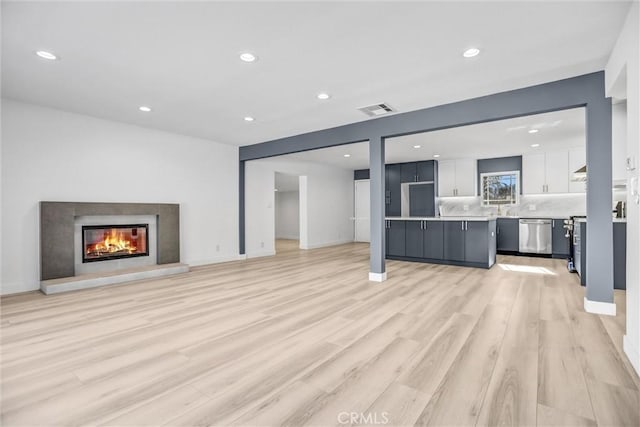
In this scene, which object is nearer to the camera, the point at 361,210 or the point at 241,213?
the point at 241,213

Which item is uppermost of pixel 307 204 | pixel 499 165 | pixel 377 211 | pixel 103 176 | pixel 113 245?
pixel 499 165

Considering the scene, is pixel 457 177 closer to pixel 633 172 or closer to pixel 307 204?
pixel 307 204

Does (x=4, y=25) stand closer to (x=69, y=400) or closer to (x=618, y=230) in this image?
(x=69, y=400)

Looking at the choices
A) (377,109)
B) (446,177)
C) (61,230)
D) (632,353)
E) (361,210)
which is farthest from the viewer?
(361,210)

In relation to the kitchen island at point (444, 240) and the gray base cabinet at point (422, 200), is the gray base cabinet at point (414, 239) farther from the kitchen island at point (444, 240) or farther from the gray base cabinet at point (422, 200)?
the gray base cabinet at point (422, 200)

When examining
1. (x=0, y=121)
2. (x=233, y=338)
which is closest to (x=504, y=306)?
(x=233, y=338)

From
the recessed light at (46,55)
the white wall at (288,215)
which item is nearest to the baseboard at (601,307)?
the recessed light at (46,55)

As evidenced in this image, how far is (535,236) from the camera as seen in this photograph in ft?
23.3

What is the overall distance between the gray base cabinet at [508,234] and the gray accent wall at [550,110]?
4557mm

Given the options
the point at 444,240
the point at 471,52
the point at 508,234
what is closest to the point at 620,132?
the point at 471,52

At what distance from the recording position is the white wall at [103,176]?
406 cm

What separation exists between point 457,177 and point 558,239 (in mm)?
2656

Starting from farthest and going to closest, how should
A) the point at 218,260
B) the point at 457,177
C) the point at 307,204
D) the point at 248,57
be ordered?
the point at 307,204 < the point at 457,177 < the point at 218,260 < the point at 248,57

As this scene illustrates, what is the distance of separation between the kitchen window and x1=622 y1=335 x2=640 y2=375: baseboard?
623 centimetres
